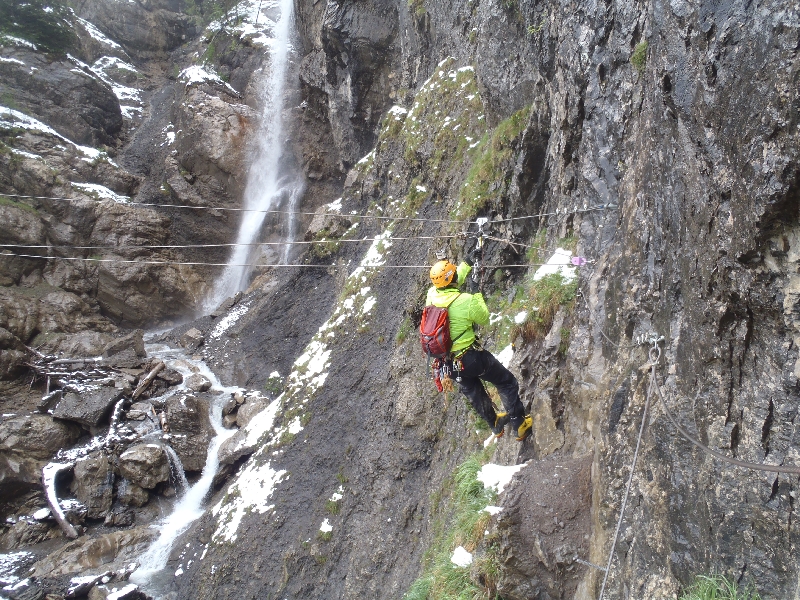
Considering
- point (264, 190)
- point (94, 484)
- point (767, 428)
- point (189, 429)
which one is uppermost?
point (264, 190)

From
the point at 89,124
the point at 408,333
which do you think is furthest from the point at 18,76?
the point at 408,333

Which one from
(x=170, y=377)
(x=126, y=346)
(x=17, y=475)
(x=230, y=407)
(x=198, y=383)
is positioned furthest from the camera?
(x=126, y=346)

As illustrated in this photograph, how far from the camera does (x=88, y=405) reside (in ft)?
49.8

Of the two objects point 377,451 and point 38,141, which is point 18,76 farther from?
point 377,451

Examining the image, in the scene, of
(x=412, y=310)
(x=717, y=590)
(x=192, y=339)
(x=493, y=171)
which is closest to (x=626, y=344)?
(x=717, y=590)

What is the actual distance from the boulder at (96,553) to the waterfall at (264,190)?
11.4 meters

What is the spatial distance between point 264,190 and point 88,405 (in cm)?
1225

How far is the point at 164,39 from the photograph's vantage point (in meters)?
33.2

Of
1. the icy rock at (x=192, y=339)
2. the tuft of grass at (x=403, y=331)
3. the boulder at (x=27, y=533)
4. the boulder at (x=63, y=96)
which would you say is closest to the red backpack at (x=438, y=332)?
the tuft of grass at (x=403, y=331)

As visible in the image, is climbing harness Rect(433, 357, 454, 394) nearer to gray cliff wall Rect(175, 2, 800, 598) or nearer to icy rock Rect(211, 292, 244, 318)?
gray cliff wall Rect(175, 2, 800, 598)

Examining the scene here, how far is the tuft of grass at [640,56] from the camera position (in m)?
4.95

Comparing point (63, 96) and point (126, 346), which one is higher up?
point (63, 96)

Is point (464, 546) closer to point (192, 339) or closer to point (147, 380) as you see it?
point (147, 380)

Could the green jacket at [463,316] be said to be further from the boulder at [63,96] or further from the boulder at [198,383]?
the boulder at [63,96]
